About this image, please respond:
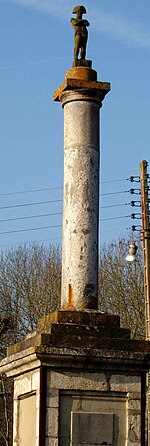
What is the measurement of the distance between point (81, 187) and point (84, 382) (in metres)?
1.91

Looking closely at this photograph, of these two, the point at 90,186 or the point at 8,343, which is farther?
the point at 8,343

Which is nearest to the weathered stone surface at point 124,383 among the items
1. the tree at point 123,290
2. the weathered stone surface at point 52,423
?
the weathered stone surface at point 52,423

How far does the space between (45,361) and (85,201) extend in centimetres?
170

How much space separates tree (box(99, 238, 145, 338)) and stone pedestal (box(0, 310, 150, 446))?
21156 mm

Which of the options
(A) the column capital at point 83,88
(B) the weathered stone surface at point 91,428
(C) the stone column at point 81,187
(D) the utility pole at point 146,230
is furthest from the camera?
(D) the utility pole at point 146,230

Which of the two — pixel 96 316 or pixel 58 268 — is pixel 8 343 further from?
pixel 96 316

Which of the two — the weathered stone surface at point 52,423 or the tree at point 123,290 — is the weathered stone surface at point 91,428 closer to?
the weathered stone surface at point 52,423

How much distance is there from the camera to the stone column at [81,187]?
9.56 metres

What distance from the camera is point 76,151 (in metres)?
9.83

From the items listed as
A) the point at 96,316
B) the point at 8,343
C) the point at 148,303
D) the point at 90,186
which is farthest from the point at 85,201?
the point at 8,343

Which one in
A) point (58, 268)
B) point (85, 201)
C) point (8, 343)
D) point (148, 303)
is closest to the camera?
point (85, 201)

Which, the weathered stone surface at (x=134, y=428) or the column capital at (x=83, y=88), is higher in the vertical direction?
the column capital at (x=83, y=88)

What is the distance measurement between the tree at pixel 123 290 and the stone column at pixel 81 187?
20.7 metres

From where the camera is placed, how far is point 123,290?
3161 centimetres
